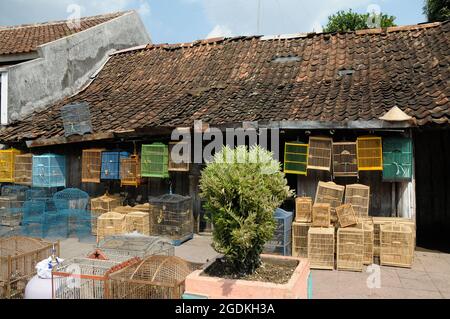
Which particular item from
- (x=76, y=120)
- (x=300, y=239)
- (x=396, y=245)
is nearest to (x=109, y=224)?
(x=76, y=120)

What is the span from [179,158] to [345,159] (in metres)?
4.00

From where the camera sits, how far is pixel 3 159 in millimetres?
11781

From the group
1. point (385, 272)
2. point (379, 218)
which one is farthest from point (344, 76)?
point (385, 272)

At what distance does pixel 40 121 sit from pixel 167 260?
8.66 meters

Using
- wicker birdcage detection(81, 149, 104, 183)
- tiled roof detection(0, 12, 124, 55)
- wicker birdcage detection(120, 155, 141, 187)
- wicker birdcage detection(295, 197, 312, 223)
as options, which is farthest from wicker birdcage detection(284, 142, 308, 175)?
tiled roof detection(0, 12, 124, 55)

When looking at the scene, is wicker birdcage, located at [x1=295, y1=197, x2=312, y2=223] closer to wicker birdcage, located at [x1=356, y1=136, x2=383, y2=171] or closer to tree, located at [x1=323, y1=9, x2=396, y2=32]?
wicker birdcage, located at [x1=356, y1=136, x2=383, y2=171]

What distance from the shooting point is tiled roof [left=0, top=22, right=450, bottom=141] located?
9.40 m

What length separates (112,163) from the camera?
35.5ft

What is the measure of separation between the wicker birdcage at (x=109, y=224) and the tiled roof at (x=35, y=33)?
7.13 metres

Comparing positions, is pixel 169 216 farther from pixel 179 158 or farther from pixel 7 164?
pixel 7 164

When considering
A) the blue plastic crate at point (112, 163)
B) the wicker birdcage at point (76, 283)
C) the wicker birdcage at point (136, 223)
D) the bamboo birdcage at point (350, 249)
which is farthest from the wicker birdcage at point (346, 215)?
the blue plastic crate at point (112, 163)

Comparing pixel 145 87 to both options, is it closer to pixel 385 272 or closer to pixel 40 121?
pixel 40 121

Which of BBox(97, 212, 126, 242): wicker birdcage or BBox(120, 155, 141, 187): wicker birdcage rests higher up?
BBox(120, 155, 141, 187): wicker birdcage

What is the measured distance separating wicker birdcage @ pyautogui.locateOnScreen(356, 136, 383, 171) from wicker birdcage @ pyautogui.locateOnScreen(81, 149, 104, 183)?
6625mm
